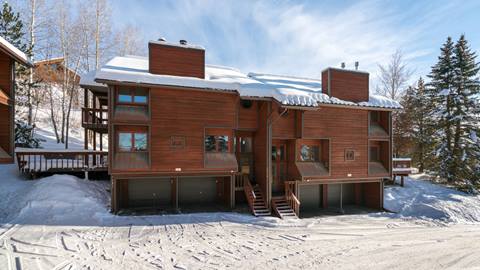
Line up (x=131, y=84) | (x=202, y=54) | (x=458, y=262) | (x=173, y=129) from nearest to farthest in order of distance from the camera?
(x=458, y=262) < (x=131, y=84) < (x=173, y=129) < (x=202, y=54)

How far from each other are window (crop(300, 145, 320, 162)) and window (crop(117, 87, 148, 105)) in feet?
28.1

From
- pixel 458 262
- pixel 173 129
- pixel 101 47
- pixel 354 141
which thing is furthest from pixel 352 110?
pixel 101 47

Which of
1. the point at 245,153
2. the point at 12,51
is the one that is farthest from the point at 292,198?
the point at 12,51

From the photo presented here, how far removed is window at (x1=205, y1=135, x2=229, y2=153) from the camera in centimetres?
1100

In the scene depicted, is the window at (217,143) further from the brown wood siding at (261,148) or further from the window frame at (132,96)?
the window frame at (132,96)

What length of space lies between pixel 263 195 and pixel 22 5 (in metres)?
22.3

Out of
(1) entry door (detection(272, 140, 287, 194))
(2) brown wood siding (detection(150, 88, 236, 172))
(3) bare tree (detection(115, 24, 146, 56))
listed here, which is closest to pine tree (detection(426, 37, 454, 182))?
(1) entry door (detection(272, 140, 287, 194))

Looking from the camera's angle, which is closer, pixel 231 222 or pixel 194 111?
pixel 231 222

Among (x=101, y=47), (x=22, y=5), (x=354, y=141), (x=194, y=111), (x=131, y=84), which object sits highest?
(x=22, y=5)

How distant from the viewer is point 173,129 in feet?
33.4

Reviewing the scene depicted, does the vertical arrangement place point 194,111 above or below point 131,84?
Answer: below

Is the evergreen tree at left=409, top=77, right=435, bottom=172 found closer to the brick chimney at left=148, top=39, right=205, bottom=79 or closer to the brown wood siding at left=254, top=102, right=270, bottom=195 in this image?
the brown wood siding at left=254, top=102, right=270, bottom=195

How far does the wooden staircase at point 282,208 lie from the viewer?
35.3ft

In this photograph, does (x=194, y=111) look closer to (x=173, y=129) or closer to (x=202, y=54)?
(x=173, y=129)
